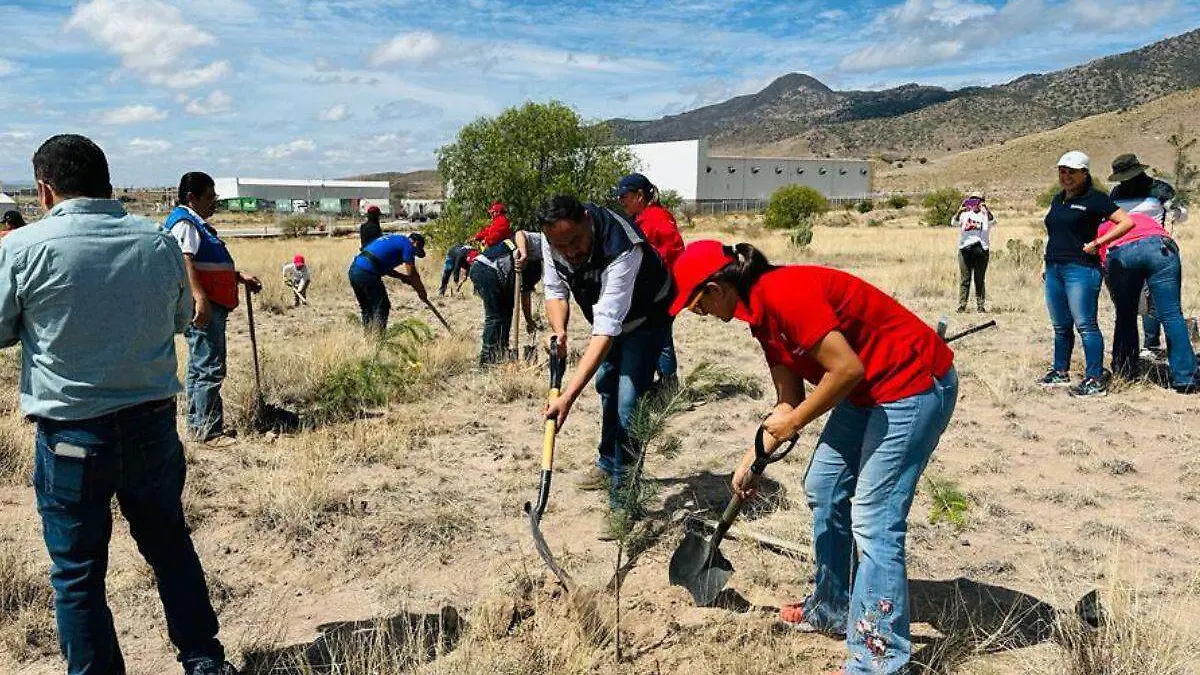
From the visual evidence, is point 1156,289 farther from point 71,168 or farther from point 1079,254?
point 71,168

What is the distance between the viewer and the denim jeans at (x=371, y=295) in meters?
8.36

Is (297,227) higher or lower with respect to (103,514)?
higher

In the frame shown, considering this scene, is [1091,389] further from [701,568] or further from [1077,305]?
[701,568]

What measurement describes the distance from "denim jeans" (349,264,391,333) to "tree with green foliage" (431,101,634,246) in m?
8.66

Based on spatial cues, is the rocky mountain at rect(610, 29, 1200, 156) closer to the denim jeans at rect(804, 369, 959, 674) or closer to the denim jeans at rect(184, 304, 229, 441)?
the denim jeans at rect(184, 304, 229, 441)

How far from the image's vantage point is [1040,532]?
4352 millimetres

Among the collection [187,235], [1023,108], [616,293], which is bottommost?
[616,293]

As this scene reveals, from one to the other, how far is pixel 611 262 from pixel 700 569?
1408 millimetres

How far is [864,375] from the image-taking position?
104 inches

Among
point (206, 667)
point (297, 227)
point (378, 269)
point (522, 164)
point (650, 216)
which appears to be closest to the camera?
point (206, 667)

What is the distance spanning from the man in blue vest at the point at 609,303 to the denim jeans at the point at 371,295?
13.5 feet

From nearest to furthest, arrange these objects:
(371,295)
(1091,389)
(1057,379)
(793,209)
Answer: (1091,389)
(1057,379)
(371,295)
(793,209)

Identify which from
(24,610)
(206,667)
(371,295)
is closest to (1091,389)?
(371,295)

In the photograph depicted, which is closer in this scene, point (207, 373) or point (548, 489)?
point (548, 489)
